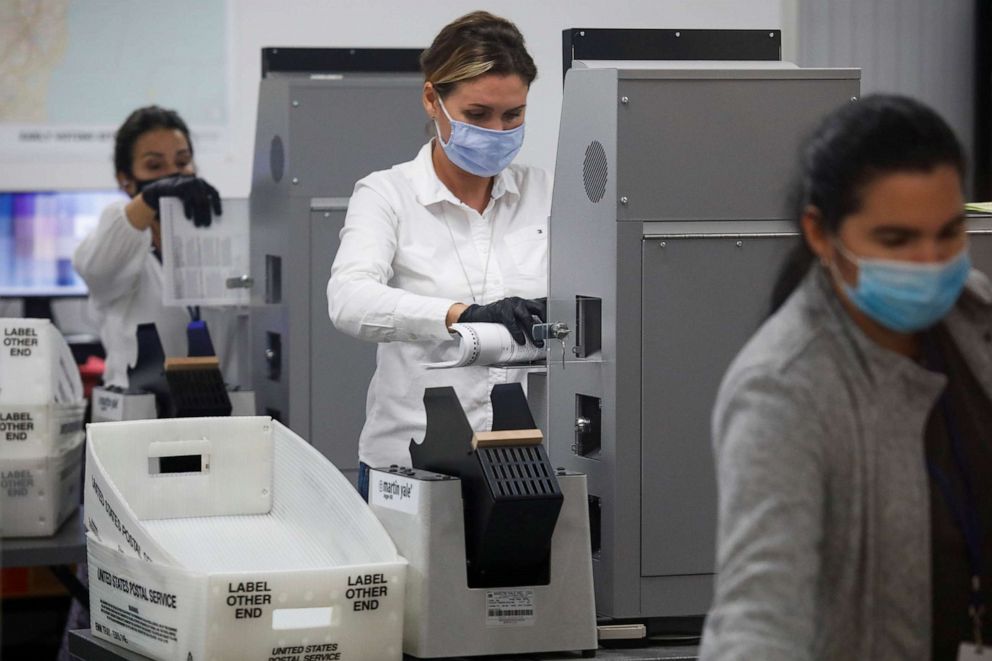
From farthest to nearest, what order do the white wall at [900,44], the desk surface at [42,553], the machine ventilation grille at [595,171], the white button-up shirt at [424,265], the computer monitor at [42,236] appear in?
the computer monitor at [42,236] → the white wall at [900,44] → the desk surface at [42,553] → the white button-up shirt at [424,265] → the machine ventilation grille at [595,171]

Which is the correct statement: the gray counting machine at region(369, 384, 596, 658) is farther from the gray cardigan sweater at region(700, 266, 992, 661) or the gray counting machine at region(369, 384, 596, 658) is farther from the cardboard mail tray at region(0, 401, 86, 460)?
the cardboard mail tray at region(0, 401, 86, 460)

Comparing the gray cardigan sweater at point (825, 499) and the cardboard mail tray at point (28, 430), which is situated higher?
the gray cardigan sweater at point (825, 499)

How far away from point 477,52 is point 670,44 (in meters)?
0.34

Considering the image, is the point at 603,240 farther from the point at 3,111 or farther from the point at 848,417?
the point at 3,111

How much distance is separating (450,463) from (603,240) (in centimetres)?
36

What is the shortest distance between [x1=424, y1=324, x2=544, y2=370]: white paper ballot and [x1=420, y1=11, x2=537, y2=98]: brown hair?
1.56 ft

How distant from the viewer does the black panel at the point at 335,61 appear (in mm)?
3119

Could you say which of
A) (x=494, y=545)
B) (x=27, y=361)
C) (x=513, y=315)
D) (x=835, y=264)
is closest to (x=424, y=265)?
(x=513, y=315)

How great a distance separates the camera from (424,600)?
1.58 metres

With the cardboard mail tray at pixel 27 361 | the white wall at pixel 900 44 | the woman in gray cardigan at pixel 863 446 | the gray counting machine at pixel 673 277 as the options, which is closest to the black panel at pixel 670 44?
the gray counting machine at pixel 673 277

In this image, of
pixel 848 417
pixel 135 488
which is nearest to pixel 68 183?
pixel 135 488

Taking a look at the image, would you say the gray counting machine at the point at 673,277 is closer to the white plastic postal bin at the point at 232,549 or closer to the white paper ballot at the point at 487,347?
the white paper ballot at the point at 487,347

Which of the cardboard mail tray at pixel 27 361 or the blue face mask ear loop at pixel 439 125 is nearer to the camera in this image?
the blue face mask ear loop at pixel 439 125

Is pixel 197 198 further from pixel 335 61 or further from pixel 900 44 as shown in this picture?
pixel 900 44
